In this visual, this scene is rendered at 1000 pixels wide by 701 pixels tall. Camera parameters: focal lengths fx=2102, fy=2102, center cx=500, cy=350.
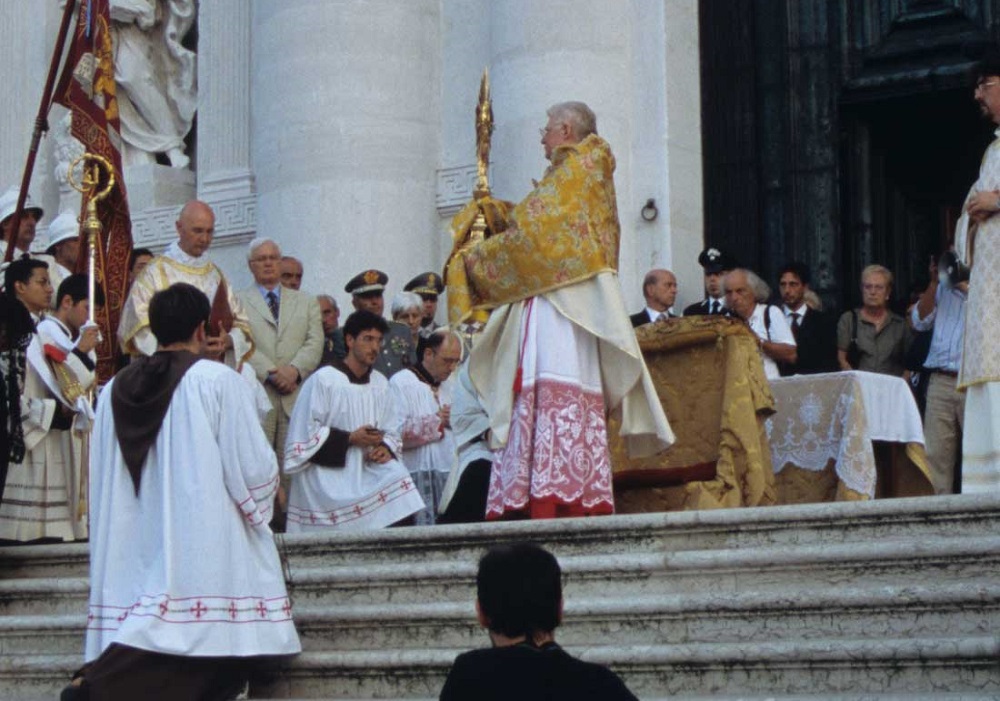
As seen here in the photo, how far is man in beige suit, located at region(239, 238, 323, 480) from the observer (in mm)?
12344

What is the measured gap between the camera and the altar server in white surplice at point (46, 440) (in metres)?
10.7

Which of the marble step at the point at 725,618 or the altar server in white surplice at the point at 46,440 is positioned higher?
the altar server in white surplice at the point at 46,440

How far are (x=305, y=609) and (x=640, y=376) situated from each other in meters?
2.16

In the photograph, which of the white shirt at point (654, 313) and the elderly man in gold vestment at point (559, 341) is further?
the white shirt at point (654, 313)

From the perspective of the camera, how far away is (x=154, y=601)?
7.98m

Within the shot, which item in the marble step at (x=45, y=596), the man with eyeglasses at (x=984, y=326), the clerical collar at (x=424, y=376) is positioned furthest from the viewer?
the clerical collar at (x=424, y=376)

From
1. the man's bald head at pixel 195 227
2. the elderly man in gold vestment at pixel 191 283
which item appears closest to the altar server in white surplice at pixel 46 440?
the elderly man in gold vestment at pixel 191 283

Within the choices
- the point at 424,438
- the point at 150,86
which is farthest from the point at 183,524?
the point at 150,86

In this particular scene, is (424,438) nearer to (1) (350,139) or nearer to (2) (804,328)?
(2) (804,328)

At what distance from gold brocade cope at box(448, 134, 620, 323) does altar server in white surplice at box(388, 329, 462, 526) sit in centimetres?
181

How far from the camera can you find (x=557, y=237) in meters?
10.1

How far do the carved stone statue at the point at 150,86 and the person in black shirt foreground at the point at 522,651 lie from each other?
454 inches

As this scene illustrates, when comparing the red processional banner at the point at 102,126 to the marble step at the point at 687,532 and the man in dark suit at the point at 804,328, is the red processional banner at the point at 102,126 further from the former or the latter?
the man in dark suit at the point at 804,328

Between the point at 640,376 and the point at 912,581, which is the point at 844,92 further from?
the point at 912,581
